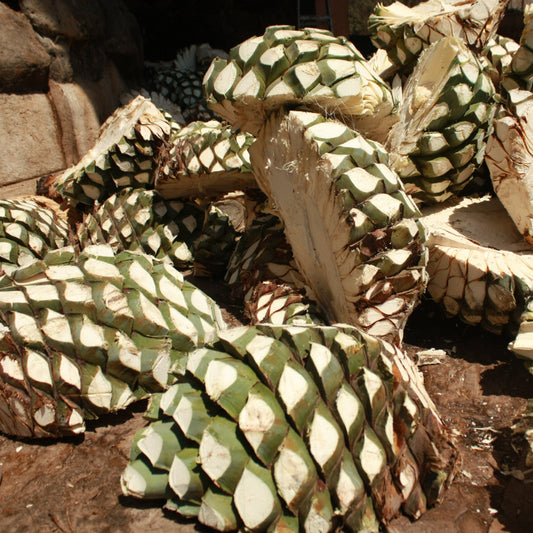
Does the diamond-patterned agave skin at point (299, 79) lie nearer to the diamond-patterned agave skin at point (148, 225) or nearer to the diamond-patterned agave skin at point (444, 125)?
the diamond-patterned agave skin at point (444, 125)

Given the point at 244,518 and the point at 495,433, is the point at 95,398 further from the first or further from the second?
the point at 495,433

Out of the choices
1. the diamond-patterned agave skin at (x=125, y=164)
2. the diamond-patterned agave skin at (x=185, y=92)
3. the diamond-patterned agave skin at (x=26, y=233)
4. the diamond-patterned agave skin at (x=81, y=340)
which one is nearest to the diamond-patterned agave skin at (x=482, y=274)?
the diamond-patterned agave skin at (x=81, y=340)

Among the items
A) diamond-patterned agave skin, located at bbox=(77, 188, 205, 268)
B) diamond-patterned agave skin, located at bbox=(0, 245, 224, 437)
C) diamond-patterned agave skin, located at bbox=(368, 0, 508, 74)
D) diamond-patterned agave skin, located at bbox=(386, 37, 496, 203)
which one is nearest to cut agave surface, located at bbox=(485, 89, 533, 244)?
diamond-patterned agave skin, located at bbox=(386, 37, 496, 203)

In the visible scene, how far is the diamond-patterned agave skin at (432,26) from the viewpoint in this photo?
185 cm

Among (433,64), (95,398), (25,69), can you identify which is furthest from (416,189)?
(25,69)

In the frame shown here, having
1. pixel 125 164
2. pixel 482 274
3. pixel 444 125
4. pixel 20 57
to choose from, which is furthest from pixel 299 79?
pixel 20 57

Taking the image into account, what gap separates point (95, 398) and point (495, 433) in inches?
32.4

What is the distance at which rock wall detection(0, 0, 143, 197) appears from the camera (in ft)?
9.98

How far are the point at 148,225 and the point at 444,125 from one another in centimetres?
114

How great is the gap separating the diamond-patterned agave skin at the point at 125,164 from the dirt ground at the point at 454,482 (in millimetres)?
1196

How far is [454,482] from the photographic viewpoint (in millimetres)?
982

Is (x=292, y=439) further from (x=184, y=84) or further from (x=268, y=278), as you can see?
(x=184, y=84)

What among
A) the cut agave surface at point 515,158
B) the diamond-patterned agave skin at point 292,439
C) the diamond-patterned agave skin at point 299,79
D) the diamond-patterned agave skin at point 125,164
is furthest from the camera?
the diamond-patterned agave skin at point 125,164

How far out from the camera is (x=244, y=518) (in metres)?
0.80
